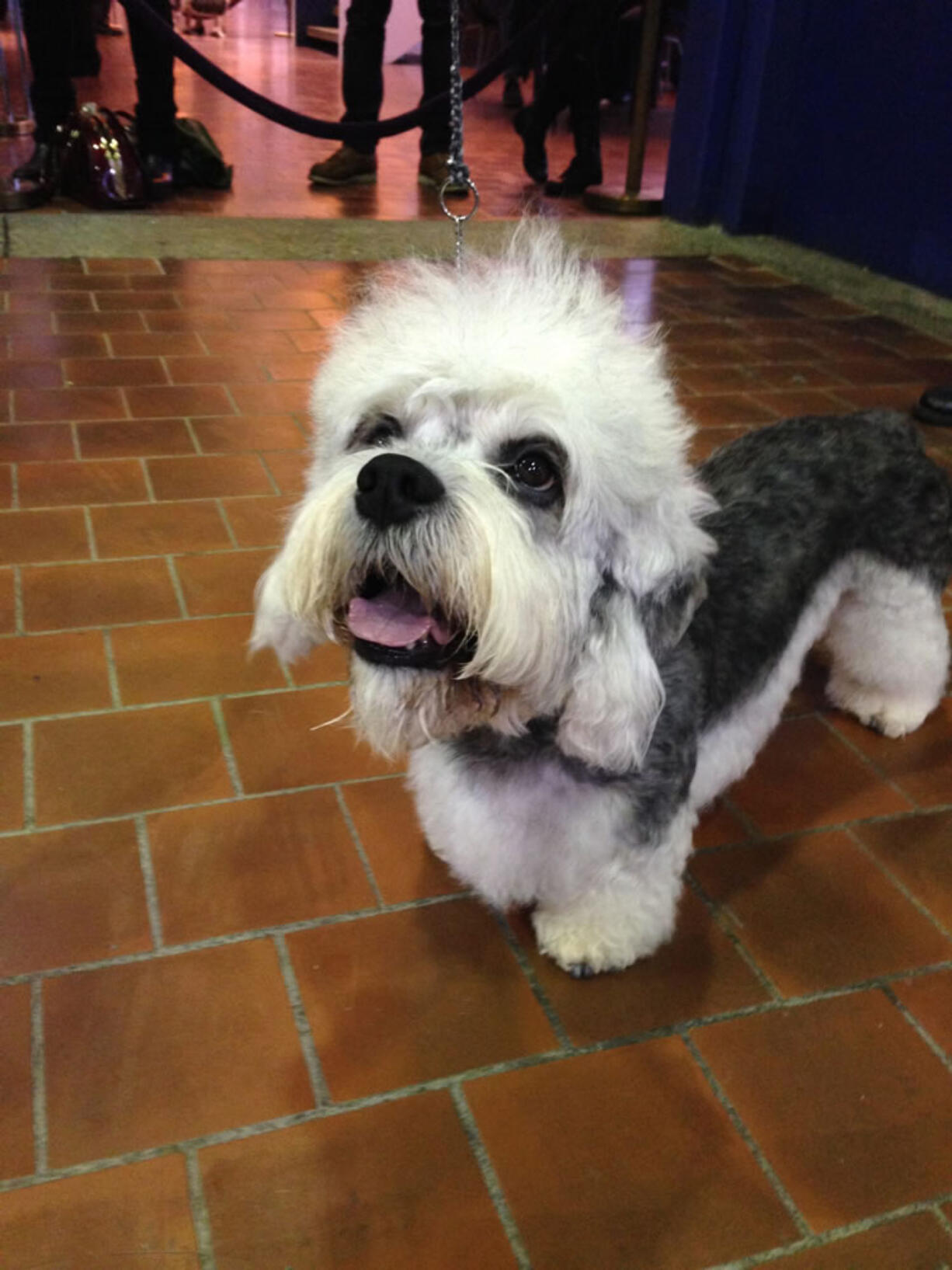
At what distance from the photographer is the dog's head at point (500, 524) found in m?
1.25

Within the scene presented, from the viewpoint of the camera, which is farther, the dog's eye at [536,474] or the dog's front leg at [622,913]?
the dog's front leg at [622,913]

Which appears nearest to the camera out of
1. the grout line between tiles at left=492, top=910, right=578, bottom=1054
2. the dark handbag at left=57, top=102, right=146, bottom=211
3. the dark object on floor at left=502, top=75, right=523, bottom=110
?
the grout line between tiles at left=492, top=910, right=578, bottom=1054

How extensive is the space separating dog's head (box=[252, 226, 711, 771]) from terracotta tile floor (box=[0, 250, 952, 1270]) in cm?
53

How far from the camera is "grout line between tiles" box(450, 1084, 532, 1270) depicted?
55.0 inches

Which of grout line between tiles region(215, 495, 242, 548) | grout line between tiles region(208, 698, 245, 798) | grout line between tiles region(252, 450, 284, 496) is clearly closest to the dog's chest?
grout line between tiles region(208, 698, 245, 798)

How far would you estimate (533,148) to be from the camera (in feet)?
21.5

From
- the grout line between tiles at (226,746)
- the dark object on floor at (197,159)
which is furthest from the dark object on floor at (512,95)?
the grout line between tiles at (226,746)

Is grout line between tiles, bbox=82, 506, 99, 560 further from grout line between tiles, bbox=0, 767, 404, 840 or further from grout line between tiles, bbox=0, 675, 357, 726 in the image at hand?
grout line between tiles, bbox=0, 767, 404, 840

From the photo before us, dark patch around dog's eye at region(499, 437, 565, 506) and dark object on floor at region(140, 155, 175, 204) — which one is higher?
dark patch around dog's eye at region(499, 437, 565, 506)

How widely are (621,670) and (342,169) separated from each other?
5.68 m

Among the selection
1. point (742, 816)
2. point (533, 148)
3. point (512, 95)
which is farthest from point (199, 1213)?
point (512, 95)

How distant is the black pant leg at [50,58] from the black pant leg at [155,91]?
0.38 meters

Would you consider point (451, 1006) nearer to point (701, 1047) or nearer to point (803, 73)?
point (701, 1047)

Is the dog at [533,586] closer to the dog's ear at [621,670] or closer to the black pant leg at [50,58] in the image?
the dog's ear at [621,670]
